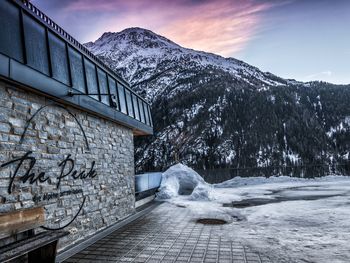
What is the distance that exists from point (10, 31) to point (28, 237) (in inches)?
145

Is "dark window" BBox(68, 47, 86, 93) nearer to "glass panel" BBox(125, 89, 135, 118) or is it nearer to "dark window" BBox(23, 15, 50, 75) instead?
"dark window" BBox(23, 15, 50, 75)

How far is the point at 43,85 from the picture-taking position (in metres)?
5.84

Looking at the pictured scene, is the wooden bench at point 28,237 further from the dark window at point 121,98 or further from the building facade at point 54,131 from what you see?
the dark window at point 121,98

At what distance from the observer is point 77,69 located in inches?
303

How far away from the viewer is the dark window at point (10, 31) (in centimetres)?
490

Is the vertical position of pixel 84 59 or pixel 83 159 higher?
pixel 84 59

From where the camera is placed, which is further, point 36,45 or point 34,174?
point 36,45

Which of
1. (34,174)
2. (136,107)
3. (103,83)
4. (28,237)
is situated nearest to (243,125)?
(136,107)

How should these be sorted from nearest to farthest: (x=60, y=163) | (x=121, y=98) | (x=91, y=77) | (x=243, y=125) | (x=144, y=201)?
(x=60, y=163)
(x=91, y=77)
(x=121, y=98)
(x=144, y=201)
(x=243, y=125)

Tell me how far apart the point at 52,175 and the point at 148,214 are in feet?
18.9

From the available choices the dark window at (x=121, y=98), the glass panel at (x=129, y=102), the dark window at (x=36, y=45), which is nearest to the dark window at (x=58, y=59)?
the dark window at (x=36, y=45)

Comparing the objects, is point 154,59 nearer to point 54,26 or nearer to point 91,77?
point 91,77

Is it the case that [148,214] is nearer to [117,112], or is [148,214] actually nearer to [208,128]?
[117,112]

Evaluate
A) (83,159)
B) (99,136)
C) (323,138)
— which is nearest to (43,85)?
(83,159)
